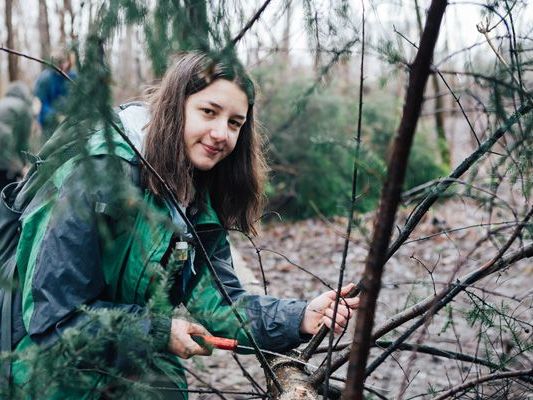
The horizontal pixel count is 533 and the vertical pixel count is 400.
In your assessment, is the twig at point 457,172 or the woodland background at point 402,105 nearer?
the woodland background at point 402,105

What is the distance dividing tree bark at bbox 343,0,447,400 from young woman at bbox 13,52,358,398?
42 cm

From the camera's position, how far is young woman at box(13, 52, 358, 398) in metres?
1.67

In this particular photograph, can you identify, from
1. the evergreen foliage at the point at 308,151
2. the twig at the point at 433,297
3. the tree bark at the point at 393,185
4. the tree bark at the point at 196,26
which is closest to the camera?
the tree bark at the point at 393,185

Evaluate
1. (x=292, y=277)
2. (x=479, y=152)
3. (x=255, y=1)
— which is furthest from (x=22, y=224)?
(x=292, y=277)

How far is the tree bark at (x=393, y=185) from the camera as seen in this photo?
1.05 m

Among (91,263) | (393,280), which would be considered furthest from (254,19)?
(393,280)

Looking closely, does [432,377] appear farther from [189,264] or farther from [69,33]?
[69,33]

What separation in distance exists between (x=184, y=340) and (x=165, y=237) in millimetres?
364

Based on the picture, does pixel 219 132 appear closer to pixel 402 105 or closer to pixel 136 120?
pixel 136 120

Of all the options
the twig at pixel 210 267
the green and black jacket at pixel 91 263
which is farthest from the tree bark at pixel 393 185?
the green and black jacket at pixel 91 263

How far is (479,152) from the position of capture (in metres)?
1.66

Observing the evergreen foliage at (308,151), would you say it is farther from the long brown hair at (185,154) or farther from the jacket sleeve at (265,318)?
the jacket sleeve at (265,318)

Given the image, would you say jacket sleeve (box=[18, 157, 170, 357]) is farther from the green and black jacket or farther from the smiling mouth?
the smiling mouth

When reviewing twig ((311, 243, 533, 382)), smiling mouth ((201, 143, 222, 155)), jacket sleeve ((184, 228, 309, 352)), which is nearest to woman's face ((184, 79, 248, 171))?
smiling mouth ((201, 143, 222, 155))
